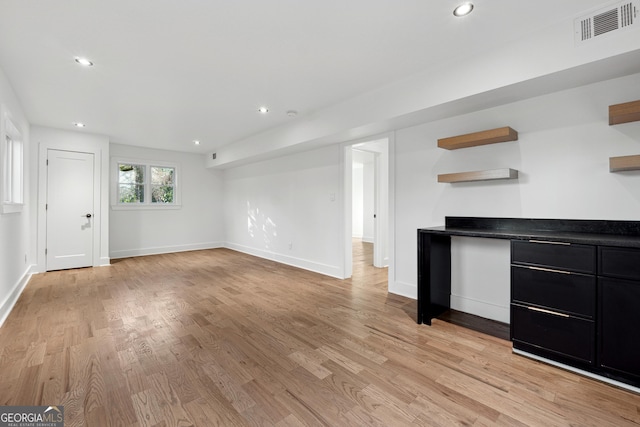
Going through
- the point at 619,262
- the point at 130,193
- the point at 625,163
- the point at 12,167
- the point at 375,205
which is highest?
the point at 12,167

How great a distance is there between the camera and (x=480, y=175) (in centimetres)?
272

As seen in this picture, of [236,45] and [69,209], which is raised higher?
[236,45]

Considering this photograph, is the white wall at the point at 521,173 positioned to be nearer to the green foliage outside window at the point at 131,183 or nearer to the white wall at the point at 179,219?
the white wall at the point at 179,219

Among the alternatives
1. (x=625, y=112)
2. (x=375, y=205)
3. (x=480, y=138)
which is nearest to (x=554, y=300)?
(x=625, y=112)

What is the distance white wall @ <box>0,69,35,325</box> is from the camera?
9.67ft

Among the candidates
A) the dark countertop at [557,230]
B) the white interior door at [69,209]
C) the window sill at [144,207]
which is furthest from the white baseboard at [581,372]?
the window sill at [144,207]

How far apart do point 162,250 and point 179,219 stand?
82 cm

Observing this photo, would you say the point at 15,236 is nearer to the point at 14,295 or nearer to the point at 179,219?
the point at 14,295

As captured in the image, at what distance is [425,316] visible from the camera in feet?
9.07

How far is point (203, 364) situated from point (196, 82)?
2.75 m

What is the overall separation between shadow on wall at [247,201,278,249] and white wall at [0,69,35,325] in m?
3.69

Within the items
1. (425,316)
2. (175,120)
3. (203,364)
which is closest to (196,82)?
(175,120)

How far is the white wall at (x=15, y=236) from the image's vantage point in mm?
2947

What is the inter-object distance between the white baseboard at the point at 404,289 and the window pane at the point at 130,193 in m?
5.91
